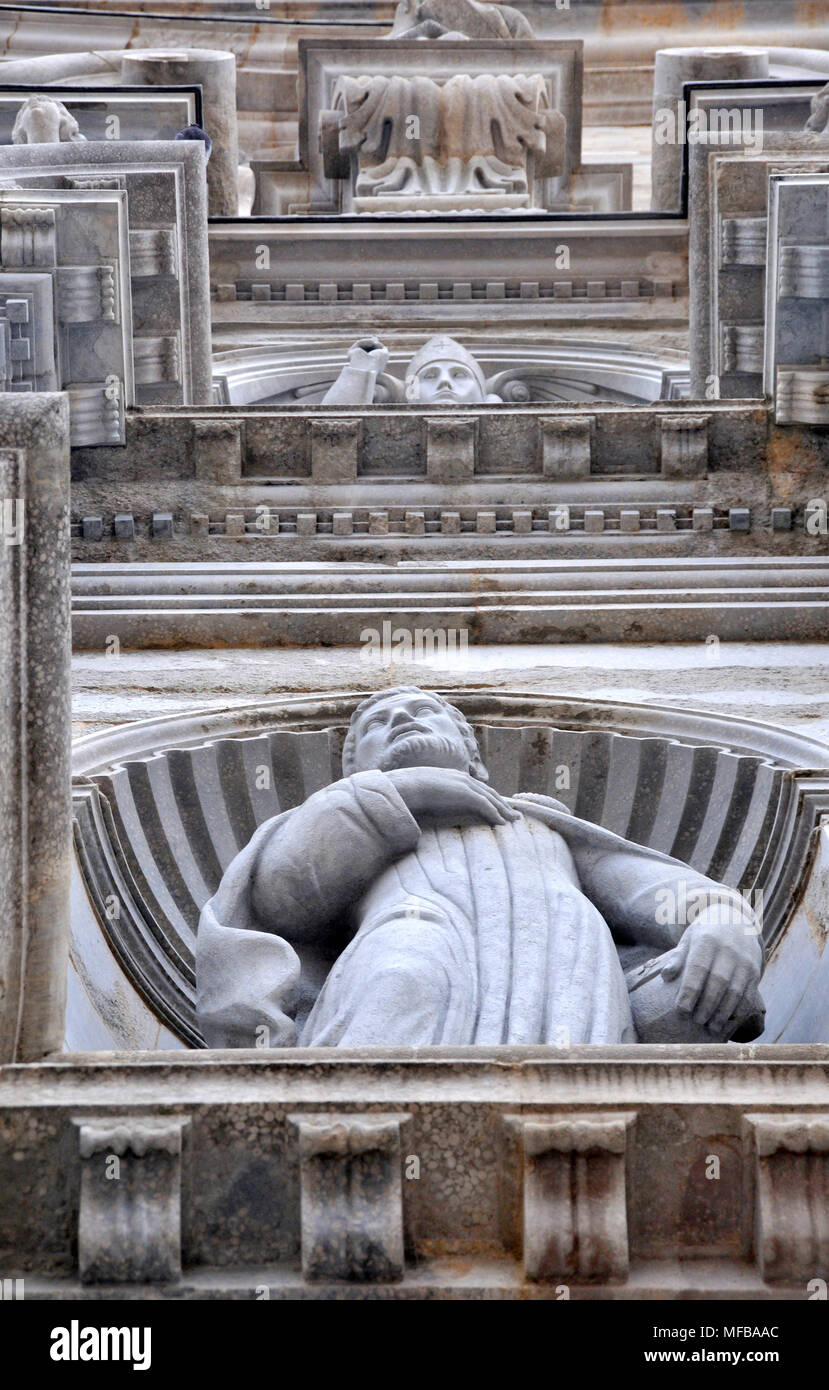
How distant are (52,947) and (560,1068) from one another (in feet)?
4.54

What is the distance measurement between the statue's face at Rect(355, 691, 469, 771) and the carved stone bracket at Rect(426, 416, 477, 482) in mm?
4379

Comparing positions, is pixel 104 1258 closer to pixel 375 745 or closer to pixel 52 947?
pixel 52 947

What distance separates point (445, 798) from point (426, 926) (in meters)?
0.79

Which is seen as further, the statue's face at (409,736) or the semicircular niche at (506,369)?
the semicircular niche at (506,369)

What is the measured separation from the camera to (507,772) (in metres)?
9.28

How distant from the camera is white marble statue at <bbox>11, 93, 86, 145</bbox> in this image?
1869 cm

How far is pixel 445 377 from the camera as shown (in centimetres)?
1608

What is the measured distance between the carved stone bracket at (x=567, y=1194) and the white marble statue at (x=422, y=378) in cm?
1060

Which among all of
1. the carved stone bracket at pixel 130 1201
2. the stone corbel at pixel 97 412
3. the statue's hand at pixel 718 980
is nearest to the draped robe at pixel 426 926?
the statue's hand at pixel 718 980

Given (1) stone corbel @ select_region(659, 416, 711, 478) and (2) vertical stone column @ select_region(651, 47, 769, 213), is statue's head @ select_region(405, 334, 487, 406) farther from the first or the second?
(2) vertical stone column @ select_region(651, 47, 769, 213)

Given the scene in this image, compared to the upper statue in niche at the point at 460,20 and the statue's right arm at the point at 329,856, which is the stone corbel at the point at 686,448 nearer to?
the statue's right arm at the point at 329,856

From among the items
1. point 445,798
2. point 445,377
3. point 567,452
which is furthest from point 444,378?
point 445,798

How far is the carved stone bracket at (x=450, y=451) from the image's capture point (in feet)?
40.5

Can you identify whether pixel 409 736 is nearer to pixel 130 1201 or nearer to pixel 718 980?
pixel 718 980
